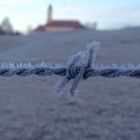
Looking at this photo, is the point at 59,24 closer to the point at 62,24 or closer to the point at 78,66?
the point at 62,24

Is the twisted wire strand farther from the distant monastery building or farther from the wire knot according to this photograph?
the distant monastery building

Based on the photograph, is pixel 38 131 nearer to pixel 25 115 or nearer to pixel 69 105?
pixel 25 115

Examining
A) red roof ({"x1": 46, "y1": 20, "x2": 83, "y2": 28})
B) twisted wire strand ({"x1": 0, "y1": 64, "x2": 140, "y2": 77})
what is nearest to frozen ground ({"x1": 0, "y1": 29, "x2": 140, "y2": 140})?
twisted wire strand ({"x1": 0, "y1": 64, "x2": 140, "y2": 77})

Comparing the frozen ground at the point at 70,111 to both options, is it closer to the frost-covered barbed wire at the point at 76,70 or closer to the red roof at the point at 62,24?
the frost-covered barbed wire at the point at 76,70

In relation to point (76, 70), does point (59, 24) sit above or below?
below

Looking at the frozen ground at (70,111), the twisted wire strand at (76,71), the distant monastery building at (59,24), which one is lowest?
the distant monastery building at (59,24)

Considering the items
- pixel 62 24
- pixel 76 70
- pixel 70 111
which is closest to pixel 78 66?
pixel 76 70

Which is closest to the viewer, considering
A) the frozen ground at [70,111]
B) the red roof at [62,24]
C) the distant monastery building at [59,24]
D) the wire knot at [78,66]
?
the wire knot at [78,66]

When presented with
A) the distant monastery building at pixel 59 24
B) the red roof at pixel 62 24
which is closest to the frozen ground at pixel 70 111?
the distant monastery building at pixel 59 24
